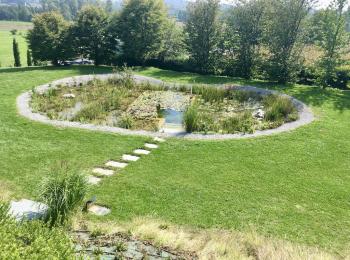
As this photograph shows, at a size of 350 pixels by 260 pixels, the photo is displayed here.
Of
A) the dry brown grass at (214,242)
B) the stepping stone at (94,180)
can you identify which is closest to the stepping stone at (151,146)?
the stepping stone at (94,180)

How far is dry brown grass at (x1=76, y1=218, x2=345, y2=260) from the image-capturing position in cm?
432

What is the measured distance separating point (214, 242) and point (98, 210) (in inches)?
81.3

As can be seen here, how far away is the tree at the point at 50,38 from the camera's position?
1702 centimetres

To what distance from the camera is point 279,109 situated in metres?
11.1

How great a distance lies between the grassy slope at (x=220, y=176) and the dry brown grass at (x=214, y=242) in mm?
272

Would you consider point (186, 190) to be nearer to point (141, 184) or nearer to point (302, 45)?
point (141, 184)

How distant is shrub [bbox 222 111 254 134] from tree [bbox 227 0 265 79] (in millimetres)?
6812

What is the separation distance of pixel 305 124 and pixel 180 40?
412 inches

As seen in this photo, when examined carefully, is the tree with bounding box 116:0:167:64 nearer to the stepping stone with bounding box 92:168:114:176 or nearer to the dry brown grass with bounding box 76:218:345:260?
the stepping stone with bounding box 92:168:114:176

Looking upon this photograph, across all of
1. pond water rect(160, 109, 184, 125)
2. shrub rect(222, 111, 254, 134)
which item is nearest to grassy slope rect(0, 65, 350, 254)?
shrub rect(222, 111, 254, 134)

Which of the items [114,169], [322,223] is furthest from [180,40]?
[322,223]

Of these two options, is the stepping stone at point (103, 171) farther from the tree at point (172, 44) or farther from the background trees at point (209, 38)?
the tree at point (172, 44)

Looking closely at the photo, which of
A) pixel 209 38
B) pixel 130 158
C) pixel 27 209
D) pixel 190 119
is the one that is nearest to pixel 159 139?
pixel 190 119

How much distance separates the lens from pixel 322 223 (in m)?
5.46
